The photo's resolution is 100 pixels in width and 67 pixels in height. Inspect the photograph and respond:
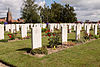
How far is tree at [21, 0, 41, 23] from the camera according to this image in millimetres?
42000

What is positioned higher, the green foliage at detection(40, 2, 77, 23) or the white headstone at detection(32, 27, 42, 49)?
the green foliage at detection(40, 2, 77, 23)

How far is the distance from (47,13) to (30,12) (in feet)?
26.8

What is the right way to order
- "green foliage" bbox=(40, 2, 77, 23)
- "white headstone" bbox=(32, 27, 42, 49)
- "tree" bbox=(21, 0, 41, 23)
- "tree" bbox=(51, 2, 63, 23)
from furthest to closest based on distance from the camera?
"tree" bbox=(51, 2, 63, 23) < "green foliage" bbox=(40, 2, 77, 23) < "tree" bbox=(21, 0, 41, 23) < "white headstone" bbox=(32, 27, 42, 49)

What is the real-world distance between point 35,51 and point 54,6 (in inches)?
2057

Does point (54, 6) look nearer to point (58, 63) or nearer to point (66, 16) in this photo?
point (66, 16)

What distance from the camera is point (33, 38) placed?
6.53 metres

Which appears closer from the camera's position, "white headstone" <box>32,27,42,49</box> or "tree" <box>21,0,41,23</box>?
"white headstone" <box>32,27,42,49</box>

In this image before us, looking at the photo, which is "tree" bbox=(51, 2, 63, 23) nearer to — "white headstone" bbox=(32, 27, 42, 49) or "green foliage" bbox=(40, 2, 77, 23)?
"green foliage" bbox=(40, 2, 77, 23)

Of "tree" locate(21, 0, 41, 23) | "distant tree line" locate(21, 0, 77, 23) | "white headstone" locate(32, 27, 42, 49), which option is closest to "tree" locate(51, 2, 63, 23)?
"distant tree line" locate(21, 0, 77, 23)

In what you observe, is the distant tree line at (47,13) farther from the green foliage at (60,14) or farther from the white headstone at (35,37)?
the white headstone at (35,37)

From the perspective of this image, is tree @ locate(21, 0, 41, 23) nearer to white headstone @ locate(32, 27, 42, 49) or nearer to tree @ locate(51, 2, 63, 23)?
tree @ locate(51, 2, 63, 23)

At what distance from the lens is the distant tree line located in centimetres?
4222

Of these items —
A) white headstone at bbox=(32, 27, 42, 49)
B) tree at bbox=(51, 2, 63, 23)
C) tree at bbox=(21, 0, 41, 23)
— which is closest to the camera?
white headstone at bbox=(32, 27, 42, 49)

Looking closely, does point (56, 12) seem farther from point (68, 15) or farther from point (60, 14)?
point (68, 15)
